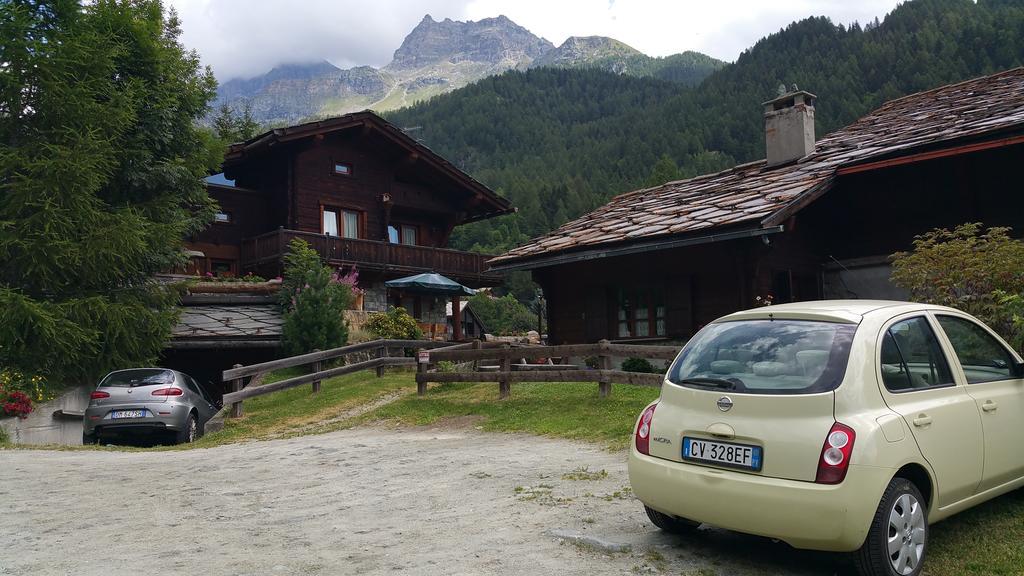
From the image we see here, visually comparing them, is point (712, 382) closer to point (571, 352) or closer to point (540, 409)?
point (540, 409)

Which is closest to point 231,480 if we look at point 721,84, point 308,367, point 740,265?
point 740,265

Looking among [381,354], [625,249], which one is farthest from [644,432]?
[381,354]

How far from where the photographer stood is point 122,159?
18.2 m

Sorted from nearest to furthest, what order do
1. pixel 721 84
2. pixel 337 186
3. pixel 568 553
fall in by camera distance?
pixel 568 553 < pixel 337 186 < pixel 721 84

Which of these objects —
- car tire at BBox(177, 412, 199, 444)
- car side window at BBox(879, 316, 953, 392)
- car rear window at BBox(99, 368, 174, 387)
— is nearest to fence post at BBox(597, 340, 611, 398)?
car side window at BBox(879, 316, 953, 392)

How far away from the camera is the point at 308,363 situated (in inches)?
674

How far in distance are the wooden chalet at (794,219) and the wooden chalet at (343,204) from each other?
10900mm

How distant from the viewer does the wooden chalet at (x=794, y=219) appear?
13.4 m

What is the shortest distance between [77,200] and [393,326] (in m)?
8.95

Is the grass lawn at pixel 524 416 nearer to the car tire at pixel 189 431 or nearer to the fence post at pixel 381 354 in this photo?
the fence post at pixel 381 354

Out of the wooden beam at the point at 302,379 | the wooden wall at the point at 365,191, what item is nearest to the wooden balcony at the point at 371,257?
the wooden wall at the point at 365,191

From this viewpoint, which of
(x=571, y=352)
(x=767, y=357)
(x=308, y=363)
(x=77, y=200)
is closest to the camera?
(x=767, y=357)

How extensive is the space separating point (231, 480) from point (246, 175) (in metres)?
23.6

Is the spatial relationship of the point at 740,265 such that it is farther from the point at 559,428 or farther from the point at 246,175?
the point at 246,175
